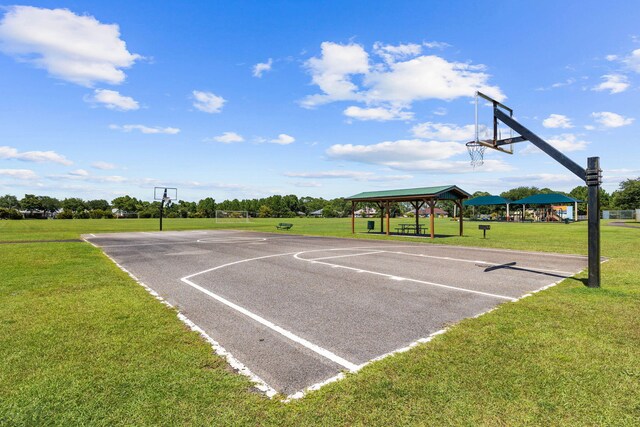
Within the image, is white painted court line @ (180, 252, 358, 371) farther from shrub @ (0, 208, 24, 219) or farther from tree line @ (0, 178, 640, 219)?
shrub @ (0, 208, 24, 219)

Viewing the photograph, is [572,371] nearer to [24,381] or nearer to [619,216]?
[24,381]

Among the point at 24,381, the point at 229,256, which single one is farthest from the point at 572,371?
the point at 229,256

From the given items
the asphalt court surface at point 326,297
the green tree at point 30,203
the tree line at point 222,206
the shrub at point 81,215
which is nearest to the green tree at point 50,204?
the tree line at point 222,206

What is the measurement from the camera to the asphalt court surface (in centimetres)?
451

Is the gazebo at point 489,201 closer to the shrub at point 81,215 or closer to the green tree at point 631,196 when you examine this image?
the green tree at point 631,196

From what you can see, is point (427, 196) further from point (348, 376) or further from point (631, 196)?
point (631, 196)

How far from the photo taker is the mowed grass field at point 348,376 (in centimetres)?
308

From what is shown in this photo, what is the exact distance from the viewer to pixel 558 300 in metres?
6.93

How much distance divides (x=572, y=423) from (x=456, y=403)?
0.95m

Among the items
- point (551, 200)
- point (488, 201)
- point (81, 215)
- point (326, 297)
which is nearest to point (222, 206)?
point (81, 215)

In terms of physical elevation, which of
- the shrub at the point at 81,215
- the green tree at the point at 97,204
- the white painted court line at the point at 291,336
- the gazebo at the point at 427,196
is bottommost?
the white painted court line at the point at 291,336

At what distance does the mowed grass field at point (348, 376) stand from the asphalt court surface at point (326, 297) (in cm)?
43

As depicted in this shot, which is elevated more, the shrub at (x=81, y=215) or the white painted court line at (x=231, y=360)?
the shrub at (x=81, y=215)

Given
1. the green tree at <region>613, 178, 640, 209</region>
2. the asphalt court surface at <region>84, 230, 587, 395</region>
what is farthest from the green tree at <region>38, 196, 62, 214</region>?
the green tree at <region>613, 178, 640, 209</region>
